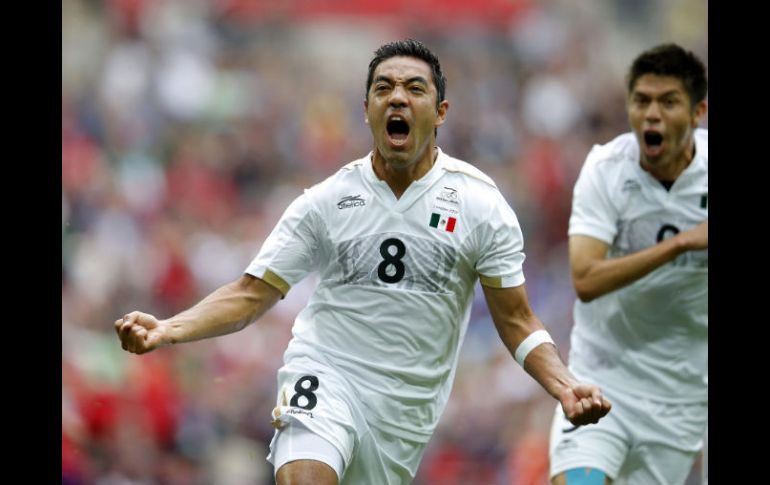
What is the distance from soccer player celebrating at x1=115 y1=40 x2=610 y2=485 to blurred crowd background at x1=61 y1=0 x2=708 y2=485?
4.12m

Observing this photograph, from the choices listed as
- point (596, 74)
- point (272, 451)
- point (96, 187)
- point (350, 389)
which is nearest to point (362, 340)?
point (350, 389)

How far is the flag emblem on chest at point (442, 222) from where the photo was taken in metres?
5.67

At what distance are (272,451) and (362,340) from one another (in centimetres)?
59

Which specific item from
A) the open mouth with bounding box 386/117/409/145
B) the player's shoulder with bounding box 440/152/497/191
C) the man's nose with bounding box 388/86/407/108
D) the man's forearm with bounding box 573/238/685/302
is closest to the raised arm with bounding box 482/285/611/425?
the player's shoulder with bounding box 440/152/497/191

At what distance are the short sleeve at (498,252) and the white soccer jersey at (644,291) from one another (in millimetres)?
1188

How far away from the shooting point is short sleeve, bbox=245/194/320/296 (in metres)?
5.68

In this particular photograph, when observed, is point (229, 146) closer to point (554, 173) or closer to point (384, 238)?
point (554, 173)

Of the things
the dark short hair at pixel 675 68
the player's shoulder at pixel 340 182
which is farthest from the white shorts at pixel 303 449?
the dark short hair at pixel 675 68

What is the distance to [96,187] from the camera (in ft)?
39.4

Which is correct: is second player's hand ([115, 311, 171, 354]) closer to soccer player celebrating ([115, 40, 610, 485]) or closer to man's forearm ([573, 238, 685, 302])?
soccer player celebrating ([115, 40, 610, 485])

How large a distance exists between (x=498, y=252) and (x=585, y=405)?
86 cm

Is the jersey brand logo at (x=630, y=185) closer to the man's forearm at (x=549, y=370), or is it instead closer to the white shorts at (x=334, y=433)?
the man's forearm at (x=549, y=370)

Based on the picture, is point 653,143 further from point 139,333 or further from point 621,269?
point 139,333

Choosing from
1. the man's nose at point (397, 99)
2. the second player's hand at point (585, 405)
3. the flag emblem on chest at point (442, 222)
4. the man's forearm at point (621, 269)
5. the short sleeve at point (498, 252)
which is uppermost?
the man's nose at point (397, 99)
